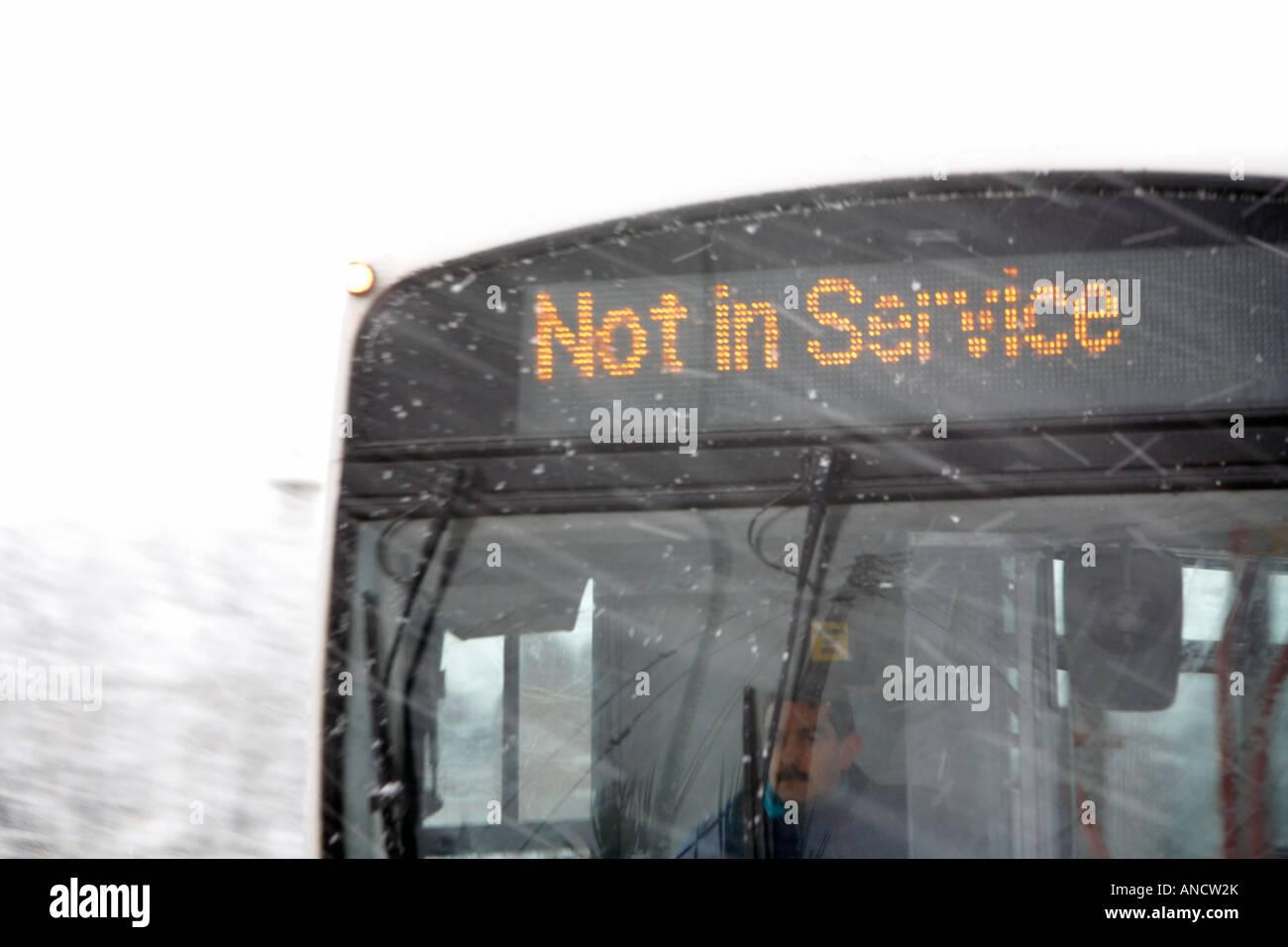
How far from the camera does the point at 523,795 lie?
229 centimetres

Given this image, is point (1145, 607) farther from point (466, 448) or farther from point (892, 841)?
point (466, 448)

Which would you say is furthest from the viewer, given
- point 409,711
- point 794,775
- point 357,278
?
point 357,278

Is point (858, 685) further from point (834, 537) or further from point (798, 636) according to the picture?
point (834, 537)

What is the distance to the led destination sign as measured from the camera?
2125 millimetres

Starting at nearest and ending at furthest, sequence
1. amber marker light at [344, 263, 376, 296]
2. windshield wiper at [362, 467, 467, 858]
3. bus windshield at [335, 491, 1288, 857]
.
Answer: bus windshield at [335, 491, 1288, 857]
windshield wiper at [362, 467, 467, 858]
amber marker light at [344, 263, 376, 296]

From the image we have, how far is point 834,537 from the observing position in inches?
86.7

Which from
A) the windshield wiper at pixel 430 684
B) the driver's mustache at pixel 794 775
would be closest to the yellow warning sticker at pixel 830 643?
the driver's mustache at pixel 794 775

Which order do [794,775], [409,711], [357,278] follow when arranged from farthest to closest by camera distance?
[357,278] → [409,711] → [794,775]

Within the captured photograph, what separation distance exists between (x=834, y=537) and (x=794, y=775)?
1.51 ft

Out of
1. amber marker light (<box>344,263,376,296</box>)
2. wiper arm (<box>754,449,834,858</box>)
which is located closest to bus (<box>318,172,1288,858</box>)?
wiper arm (<box>754,449,834,858</box>)

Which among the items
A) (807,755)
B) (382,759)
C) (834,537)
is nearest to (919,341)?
(834,537)

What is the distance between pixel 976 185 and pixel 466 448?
1.15 meters

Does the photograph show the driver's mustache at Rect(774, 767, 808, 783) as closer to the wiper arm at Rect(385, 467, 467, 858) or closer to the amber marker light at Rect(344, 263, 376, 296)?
the wiper arm at Rect(385, 467, 467, 858)
